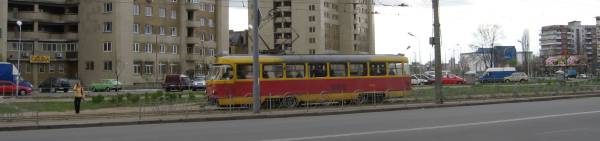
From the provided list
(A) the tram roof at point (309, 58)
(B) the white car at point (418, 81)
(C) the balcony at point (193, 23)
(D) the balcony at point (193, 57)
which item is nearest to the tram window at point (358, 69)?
(A) the tram roof at point (309, 58)

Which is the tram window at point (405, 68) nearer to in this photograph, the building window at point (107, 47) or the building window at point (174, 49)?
the building window at point (107, 47)

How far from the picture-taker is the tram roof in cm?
2683

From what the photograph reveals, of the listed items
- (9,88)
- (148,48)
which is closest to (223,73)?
(9,88)

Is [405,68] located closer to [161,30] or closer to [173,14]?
[161,30]

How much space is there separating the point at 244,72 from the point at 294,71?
2300mm

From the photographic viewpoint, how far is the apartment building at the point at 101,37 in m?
79.9

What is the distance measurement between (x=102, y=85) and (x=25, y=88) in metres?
12.6

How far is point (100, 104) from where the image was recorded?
31344 millimetres

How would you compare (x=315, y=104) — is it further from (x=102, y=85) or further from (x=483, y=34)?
(x=483, y=34)

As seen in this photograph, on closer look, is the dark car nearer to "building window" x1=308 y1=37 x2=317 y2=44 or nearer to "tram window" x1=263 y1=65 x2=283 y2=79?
"tram window" x1=263 y1=65 x2=283 y2=79

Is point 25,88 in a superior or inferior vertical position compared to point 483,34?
inferior

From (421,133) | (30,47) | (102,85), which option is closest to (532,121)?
(421,133)

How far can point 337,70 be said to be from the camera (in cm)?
2900

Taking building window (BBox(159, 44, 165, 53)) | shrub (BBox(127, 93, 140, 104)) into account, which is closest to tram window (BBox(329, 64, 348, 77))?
shrub (BBox(127, 93, 140, 104))
